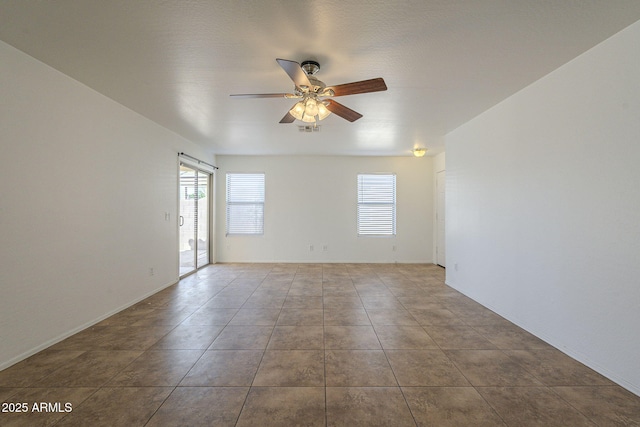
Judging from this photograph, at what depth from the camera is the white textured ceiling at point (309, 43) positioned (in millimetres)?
1709

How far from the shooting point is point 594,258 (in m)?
2.11

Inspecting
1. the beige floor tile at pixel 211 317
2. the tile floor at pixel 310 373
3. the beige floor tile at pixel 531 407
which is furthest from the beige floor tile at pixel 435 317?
the beige floor tile at pixel 211 317

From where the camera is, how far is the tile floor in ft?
5.36

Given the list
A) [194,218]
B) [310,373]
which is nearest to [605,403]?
[310,373]

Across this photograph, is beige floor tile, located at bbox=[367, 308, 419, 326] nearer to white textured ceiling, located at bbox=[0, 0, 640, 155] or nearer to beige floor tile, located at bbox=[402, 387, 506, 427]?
beige floor tile, located at bbox=[402, 387, 506, 427]

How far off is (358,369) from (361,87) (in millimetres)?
2213

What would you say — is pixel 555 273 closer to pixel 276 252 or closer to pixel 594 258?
pixel 594 258

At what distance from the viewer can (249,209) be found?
6492mm

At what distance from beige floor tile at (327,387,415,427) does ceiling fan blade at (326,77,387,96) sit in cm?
220

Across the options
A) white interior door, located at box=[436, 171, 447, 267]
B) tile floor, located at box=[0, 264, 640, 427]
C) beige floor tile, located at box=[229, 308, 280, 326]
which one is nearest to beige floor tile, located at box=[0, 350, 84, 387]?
tile floor, located at box=[0, 264, 640, 427]

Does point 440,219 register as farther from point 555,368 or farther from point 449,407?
point 449,407

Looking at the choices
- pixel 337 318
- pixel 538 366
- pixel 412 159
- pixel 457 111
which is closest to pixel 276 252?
pixel 337 318

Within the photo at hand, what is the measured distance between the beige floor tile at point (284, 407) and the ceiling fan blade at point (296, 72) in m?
2.22

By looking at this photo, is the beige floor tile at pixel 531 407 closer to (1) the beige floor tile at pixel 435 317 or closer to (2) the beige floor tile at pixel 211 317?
(1) the beige floor tile at pixel 435 317
